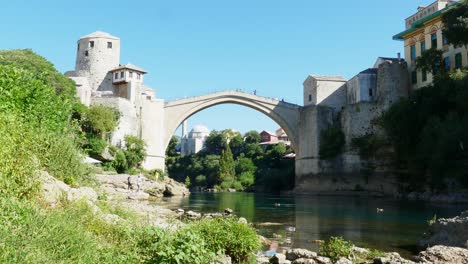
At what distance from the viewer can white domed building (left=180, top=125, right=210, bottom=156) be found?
92812 mm

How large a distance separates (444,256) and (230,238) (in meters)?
3.41

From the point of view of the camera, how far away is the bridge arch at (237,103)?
39750 millimetres

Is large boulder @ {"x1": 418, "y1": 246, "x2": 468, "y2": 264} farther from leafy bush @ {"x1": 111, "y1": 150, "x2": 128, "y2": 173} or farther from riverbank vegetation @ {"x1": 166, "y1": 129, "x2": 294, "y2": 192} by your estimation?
riverbank vegetation @ {"x1": 166, "y1": 129, "x2": 294, "y2": 192}

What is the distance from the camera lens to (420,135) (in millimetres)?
27031

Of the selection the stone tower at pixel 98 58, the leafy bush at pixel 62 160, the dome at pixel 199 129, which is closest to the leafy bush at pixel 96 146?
the stone tower at pixel 98 58

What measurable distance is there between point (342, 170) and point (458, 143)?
45.2 ft

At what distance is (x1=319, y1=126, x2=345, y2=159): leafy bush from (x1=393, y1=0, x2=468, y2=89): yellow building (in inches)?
285

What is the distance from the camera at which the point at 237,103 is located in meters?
43.6

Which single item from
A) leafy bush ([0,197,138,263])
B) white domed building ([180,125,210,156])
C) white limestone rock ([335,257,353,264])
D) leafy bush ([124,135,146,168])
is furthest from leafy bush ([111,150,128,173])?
white domed building ([180,125,210,156])

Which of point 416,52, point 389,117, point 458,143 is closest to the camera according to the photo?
point 458,143

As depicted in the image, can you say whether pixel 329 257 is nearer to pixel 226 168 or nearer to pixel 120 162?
pixel 120 162

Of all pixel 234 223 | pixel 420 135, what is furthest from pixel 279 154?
pixel 234 223

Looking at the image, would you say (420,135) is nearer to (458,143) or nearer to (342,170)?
(458,143)

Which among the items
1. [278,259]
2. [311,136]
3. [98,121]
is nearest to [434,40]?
[311,136]
